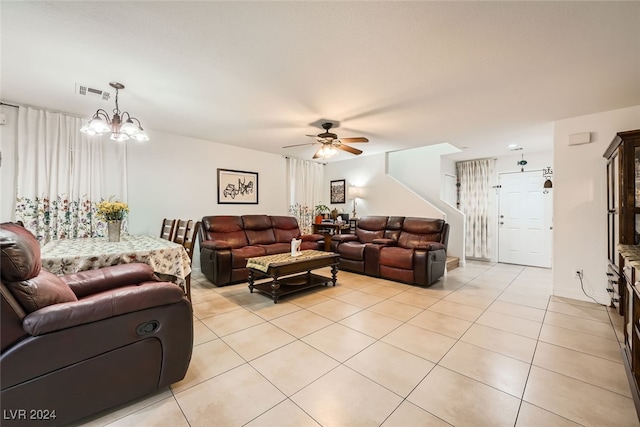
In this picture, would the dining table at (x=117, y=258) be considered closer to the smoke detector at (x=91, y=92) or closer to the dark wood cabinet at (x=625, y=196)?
the smoke detector at (x=91, y=92)

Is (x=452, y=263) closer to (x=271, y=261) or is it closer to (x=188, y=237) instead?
(x=271, y=261)

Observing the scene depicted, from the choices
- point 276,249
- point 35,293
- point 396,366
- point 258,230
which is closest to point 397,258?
point 276,249

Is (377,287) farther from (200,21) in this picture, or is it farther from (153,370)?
(200,21)

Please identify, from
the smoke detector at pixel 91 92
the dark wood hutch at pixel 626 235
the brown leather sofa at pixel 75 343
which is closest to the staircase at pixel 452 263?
the dark wood hutch at pixel 626 235

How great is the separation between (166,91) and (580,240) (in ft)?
17.0

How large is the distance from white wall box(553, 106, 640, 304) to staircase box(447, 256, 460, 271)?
1678 millimetres

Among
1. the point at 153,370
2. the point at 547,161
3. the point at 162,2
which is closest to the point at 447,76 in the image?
the point at 162,2

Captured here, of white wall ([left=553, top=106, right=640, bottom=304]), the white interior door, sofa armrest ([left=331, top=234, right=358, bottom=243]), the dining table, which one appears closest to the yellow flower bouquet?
the dining table

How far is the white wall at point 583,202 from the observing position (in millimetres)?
3127

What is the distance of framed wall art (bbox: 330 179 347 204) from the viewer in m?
6.44

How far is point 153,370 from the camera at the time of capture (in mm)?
1502

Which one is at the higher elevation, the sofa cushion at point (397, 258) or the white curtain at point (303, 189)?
the white curtain at point (303, 189)

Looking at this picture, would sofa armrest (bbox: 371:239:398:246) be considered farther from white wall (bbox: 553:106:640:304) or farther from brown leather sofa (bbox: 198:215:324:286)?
white wall (bbox: 553:106:640:304)

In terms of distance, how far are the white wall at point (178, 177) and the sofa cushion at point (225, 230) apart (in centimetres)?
46
